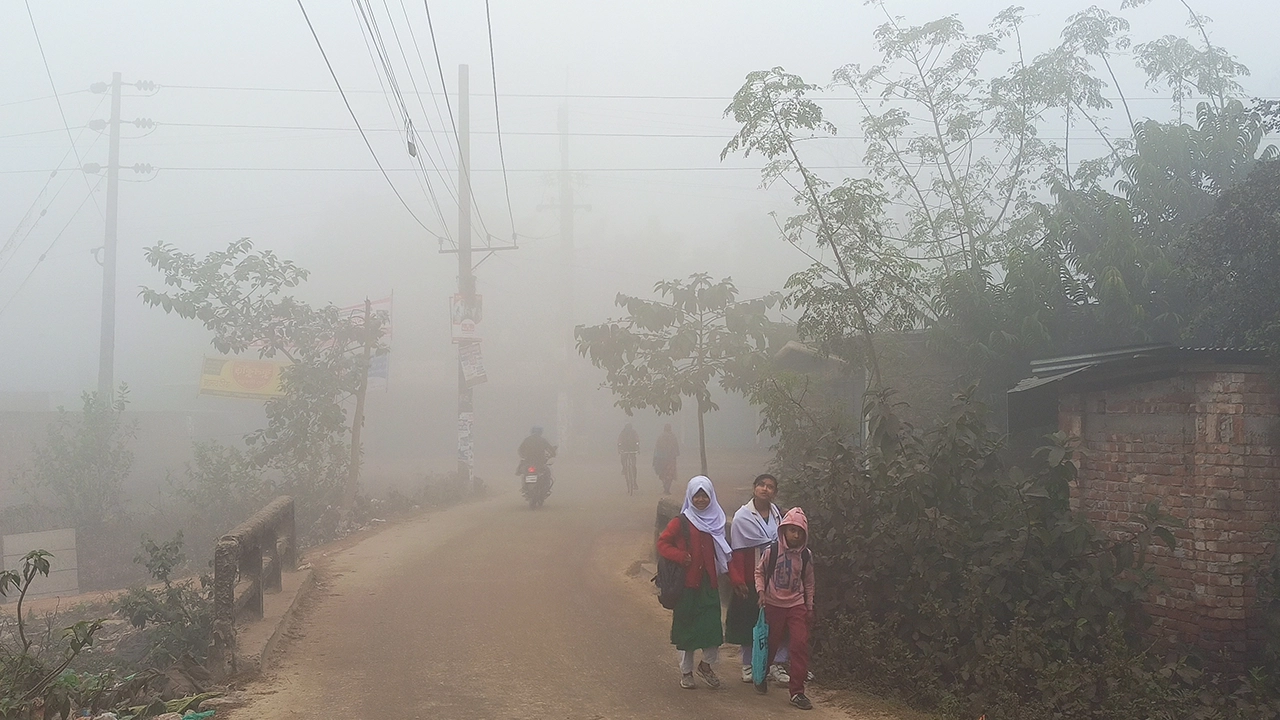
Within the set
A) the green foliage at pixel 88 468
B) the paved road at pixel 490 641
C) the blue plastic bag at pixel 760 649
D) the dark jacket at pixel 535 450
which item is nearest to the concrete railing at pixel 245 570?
the paved road at pixel 490 641

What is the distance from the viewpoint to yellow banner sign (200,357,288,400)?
102 feet

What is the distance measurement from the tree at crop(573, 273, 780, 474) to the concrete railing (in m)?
6.49

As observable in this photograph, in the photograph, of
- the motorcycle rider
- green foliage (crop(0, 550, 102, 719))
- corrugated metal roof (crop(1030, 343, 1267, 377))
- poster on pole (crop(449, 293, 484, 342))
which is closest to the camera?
green foliage (crop(0, 550, 102, 719))

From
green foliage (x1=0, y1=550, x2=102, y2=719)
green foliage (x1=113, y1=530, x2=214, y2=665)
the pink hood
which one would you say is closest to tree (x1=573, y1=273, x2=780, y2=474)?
green foliage (x1=113, y1=530, x2=214, y2=665)

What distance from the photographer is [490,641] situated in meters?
8.83

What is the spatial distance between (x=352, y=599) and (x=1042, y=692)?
7220 millimetres

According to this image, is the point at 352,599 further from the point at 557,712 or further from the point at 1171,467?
the point at 1171,467

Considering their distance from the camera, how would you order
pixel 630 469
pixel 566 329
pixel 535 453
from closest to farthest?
pixel 535 453 → pixel 630 469 → pixel 566 329

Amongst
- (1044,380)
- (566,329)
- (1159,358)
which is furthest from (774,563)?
(566,329)

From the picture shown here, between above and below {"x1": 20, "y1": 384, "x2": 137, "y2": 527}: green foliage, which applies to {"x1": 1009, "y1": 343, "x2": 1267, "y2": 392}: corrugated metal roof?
above

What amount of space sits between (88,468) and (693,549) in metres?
18.9

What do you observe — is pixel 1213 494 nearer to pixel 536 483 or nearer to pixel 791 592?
pixel 791 592

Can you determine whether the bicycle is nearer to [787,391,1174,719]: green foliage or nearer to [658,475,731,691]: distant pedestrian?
[787,391,1174,719]: green foliage

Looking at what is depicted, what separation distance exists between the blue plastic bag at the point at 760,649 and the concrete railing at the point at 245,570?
152 inches
